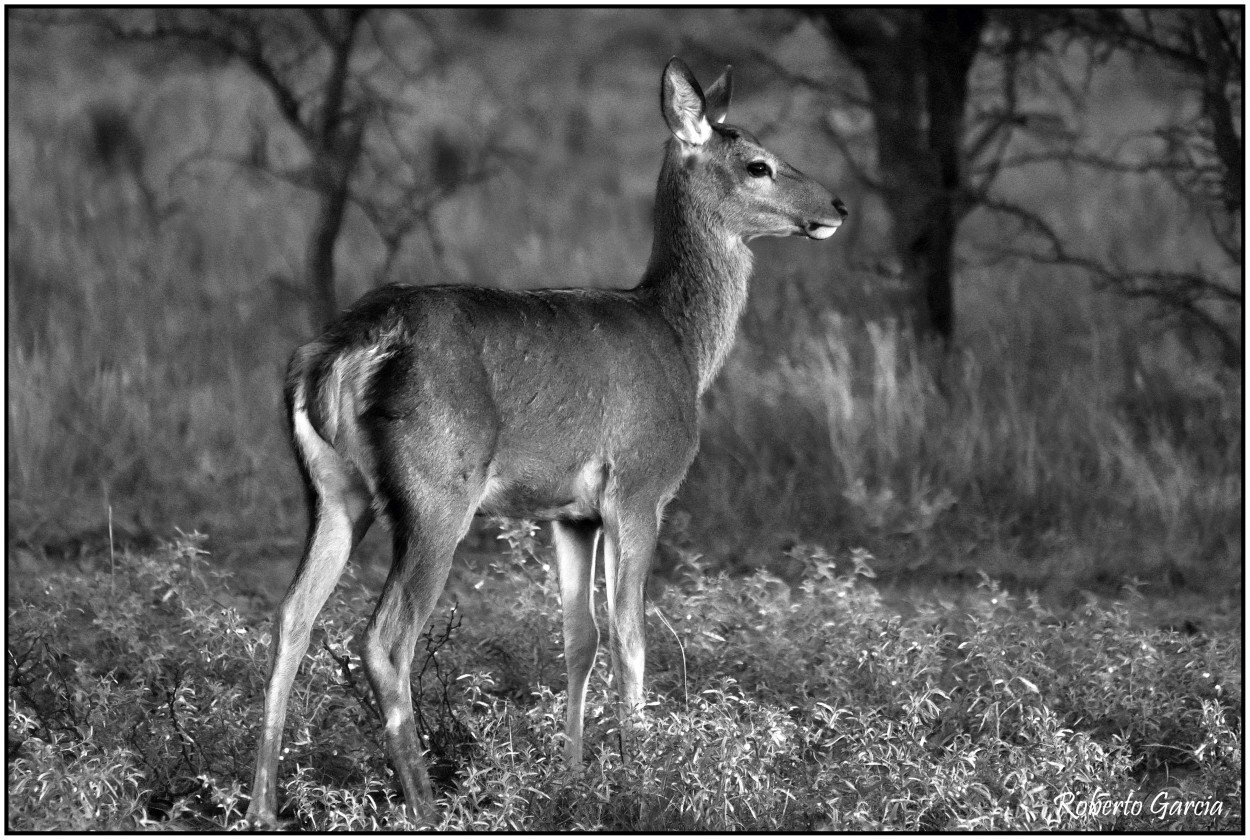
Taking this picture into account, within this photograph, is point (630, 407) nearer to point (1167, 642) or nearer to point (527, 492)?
point (527, 492)

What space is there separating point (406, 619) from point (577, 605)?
1042 millimetres

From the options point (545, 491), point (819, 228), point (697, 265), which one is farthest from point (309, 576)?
point (819, 228)

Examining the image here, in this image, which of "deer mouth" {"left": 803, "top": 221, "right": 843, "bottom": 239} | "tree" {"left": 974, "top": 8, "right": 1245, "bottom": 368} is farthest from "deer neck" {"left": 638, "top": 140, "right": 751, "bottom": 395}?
"tree" {"left": 974, "top": 8, "right": 1245, "bottom": 368}

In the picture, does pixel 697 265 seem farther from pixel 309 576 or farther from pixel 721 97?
pixel 309 576

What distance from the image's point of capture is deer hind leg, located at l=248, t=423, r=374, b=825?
5.39 metres

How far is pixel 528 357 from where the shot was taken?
5.80 meters

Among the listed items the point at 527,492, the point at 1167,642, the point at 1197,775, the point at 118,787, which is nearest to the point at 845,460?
the point at 1167,642

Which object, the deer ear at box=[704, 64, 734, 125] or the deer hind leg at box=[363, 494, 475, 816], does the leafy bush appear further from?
the deer ear at box=[704, 64, 734, 125]

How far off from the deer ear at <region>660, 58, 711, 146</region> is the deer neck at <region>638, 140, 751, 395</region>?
0.34 ft

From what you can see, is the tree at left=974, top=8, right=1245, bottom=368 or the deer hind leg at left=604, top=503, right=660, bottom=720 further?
the tree at left=974, top=8, right=1245, bottom=368

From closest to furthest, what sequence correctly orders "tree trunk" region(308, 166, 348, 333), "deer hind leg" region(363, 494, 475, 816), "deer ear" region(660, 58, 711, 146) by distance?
1. "deer hind leg" region(363, 494, 475, 816)
2. "deer ear" region(660, 58, 711, 146)
3. "tree trunk" region(308, 166, 348, 333)

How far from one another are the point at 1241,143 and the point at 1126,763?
16.2ft

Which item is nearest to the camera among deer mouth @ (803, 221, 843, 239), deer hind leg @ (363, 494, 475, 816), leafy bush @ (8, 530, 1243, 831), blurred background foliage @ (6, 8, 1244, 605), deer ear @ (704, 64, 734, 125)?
deer hind leg @ (363, 494, 475, 816)

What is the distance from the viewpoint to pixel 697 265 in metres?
6.76
